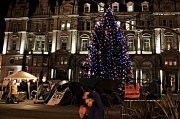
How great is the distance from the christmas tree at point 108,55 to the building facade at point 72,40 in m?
8.10

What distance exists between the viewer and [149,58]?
123ft

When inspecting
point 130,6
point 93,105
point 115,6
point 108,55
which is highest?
point 115,6

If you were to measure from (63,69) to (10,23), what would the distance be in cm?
1581

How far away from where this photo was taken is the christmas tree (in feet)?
89.0

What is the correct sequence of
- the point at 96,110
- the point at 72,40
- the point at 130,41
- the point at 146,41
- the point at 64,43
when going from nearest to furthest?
1. the point at 96,110
2. the point at 146,41
3. the point at 130,41
4. the point at 72,40
5. the point at 64,43

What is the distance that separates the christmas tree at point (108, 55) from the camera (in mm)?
27141

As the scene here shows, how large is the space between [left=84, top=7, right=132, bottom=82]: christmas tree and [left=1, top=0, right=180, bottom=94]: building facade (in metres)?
8.10

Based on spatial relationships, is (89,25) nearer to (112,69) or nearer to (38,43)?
(38,43)

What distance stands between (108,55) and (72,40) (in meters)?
14.4

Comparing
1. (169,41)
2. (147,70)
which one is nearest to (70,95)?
(147,70)

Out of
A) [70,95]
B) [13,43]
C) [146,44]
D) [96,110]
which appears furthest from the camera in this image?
[13,43]

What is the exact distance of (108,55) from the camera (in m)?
27.4

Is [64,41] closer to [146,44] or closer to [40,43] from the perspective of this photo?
[40,43]

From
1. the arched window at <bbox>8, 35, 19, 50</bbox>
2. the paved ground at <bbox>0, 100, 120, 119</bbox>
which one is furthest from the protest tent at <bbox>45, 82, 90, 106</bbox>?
the arched window at <bbox>8, 35, 19, 50</bbox>
